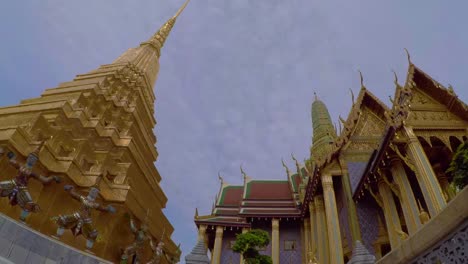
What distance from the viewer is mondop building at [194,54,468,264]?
8.73 m

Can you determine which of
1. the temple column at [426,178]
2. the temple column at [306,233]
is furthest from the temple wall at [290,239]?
the temple column at [426,178]

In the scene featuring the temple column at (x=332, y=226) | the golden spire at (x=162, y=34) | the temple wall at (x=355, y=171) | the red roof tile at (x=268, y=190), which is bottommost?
the temple column at (x=332, y=226)

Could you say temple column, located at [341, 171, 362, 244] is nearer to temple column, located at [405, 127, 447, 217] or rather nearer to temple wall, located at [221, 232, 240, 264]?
temple column, located at [405, 127, 447, 217]

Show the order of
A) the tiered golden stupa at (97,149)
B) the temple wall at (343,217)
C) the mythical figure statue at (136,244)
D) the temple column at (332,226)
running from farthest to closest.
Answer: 1. the temple wall at (343,217)
2. the temple column at (332,226)
3. the mythical figure statue at (136,244)
4. the tiered golden stupa at (97,149)

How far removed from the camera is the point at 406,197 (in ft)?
28.8

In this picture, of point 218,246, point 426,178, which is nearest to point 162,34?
point 218,246

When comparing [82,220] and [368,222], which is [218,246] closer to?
[368,222]

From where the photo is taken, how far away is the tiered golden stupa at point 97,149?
8211 millimetres

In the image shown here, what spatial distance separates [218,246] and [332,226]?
7.64 m

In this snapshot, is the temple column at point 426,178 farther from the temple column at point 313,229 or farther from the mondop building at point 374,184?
the temple column at point 313,229

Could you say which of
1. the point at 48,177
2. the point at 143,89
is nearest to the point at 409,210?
the point at 48,177

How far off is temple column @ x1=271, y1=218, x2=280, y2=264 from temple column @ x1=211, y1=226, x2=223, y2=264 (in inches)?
120

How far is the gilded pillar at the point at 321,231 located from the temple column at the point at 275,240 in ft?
10.9

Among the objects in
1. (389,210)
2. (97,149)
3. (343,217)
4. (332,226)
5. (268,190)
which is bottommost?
(332,226)
